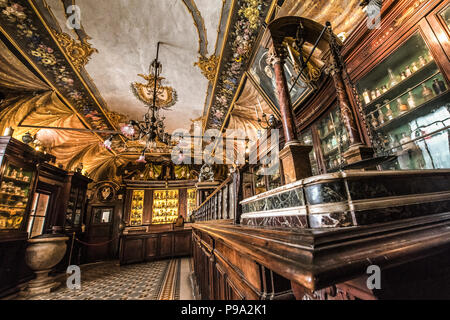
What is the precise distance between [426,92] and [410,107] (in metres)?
0.19

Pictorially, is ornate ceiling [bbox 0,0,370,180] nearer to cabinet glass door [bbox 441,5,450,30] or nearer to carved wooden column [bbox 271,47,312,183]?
cabinet glass door [bbox 441,5,450,30]

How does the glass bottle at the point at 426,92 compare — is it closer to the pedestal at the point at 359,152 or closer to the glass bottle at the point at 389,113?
the glass bottle at the point at 389,113

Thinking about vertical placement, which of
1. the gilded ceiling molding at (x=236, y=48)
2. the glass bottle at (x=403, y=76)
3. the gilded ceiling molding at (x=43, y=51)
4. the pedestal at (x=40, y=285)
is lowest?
the pedestal at (x=40, y=285)

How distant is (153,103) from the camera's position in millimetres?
5371

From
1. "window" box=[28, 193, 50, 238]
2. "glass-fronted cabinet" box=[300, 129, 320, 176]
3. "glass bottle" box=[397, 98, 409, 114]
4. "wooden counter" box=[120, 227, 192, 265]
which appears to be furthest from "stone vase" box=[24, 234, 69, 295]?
"glass bottle" box=[397, 98, 409, 114]

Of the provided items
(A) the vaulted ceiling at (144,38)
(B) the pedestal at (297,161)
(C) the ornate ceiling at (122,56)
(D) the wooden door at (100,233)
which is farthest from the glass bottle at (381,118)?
(D) the wooden door at (100,233)

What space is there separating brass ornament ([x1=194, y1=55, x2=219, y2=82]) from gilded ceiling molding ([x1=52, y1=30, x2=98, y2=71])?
8.11 ft

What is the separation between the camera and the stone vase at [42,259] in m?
4.24

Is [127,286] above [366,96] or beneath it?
beneath

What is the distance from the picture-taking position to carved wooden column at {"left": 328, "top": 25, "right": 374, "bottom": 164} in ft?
5.99

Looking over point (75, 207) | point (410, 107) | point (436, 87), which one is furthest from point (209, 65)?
point (75, 207)

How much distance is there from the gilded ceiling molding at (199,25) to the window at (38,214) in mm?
6659

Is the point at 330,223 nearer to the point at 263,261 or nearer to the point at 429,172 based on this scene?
the point at 263,261

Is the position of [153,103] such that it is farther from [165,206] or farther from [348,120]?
[165,206]
